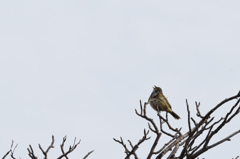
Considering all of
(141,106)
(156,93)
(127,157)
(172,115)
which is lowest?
(127,157)

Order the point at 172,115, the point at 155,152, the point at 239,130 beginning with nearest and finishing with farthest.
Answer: the point at 239,130, the point at 155,152, the point at 172,115

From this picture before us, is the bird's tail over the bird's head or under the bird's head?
under

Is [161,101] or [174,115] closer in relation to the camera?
[161,101]

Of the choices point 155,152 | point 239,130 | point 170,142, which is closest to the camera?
point 239,130

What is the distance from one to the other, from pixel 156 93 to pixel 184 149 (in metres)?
8.01

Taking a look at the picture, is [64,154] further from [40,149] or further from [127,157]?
[127,157]

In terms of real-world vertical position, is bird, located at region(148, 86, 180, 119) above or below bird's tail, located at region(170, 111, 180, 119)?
above

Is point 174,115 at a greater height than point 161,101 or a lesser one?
lesser

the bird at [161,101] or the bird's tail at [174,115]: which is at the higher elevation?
the bird at [161,101]

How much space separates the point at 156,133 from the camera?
4.30 metres

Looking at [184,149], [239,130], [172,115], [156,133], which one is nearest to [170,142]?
[156,133]

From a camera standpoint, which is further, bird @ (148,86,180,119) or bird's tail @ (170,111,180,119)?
bird's tail @ (170,111,180,119)

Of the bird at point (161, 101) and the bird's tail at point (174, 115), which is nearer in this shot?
the bird at point (161, 101)

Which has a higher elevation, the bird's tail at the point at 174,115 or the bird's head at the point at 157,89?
the bird's head at the point at 157,89
